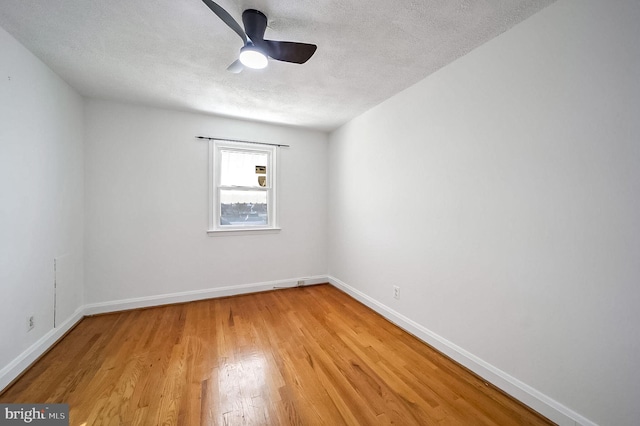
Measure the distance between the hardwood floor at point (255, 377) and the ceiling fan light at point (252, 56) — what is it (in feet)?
7.54

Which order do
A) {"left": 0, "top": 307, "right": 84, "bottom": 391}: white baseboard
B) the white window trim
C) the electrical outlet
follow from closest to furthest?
{"left": 0, "top": 307, "right": 84, "bottom": 391}: white baseboard < the electrical outlet < the white window trim

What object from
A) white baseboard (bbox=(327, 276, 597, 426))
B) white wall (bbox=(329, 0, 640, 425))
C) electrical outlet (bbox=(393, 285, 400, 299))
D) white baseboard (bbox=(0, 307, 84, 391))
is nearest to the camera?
white wall (bbox=(329, 0, 640, 425))

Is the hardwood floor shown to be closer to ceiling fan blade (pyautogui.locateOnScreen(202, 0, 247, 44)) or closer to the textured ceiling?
ceiling fan blade (pyautogui.locateOnScreen(202, 0, 247, 44))

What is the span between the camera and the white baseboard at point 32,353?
1707 mm

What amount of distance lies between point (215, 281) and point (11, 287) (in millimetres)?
1849

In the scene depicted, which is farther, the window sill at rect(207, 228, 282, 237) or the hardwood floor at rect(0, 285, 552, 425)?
the window sill at rect(207, 228, 282, 237)

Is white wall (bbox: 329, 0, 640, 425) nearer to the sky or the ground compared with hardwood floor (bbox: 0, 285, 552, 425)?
nearer to the sky

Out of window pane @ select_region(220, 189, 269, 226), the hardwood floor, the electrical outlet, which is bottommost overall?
the hardwood floor

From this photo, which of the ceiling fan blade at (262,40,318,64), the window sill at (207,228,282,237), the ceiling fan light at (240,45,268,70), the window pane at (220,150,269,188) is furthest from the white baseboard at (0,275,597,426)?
the ceiling fan light at (240,45,268,70)

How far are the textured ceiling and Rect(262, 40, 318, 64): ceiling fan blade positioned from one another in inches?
6.9

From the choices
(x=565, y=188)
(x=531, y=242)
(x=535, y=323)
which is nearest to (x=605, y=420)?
(x=535, y=323)

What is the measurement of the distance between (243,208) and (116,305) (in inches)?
75.2

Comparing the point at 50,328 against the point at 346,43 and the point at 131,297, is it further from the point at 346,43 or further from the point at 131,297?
the point at 346,43

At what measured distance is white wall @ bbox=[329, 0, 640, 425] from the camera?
124cm
